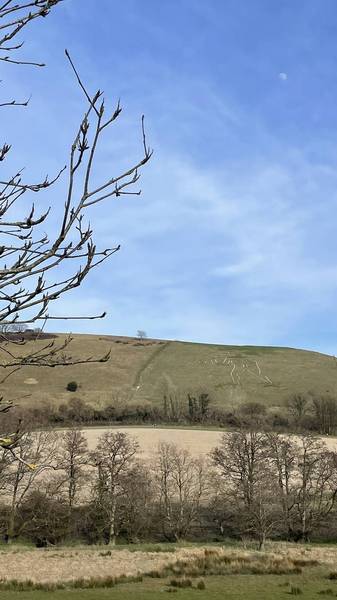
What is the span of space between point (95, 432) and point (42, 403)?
18.3m

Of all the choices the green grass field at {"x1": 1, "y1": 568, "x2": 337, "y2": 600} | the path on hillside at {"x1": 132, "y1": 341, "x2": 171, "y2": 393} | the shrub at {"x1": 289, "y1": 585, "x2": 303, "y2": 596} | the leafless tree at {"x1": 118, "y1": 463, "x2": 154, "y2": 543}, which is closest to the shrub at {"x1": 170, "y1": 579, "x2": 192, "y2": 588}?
the green grass field at {"x1": 1, "y1": 568, "x2": 337, "y2": 600}

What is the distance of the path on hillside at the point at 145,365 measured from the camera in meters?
107

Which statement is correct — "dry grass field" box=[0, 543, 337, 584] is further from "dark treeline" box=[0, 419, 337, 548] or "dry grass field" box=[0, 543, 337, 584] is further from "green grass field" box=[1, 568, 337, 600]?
"dark treeline" box=[0, 419, 337, 548]

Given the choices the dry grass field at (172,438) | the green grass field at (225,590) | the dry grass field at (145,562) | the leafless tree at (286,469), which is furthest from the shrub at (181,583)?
the dry grass field at (172,438)

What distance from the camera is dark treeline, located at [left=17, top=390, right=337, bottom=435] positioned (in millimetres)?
86250

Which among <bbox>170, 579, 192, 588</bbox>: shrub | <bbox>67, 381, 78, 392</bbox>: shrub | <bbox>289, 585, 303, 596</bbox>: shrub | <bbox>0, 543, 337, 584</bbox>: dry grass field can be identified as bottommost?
<bbox>0, 543, 337, 584</bbox>: dry grass field

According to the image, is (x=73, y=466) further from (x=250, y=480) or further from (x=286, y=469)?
(x=286, y=469)

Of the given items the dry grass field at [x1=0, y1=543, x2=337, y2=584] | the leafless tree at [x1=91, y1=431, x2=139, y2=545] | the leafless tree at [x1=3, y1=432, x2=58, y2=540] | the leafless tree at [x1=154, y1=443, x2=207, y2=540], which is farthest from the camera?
the leafless tree at [x1=154, y1=443, x2=207, y2=540]

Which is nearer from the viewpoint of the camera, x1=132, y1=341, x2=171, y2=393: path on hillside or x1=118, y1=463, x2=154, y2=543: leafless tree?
x1=118, y1=463, x2=154, y2=543: leafless tree

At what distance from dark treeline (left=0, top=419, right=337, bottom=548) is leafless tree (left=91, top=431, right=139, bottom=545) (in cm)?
10

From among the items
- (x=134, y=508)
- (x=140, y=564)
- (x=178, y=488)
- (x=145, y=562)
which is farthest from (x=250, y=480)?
(x=140, y=564)

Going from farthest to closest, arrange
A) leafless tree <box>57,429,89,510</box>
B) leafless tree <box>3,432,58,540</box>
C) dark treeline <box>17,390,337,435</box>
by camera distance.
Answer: dark treeline <box>17,390,337,435</box>, leafless tree <box>57,429,89,510</box>, leafless tree <box>3,432,58,540</box>

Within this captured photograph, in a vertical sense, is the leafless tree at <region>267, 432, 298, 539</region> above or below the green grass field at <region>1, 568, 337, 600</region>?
above

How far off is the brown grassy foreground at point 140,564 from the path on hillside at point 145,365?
2580 inches
